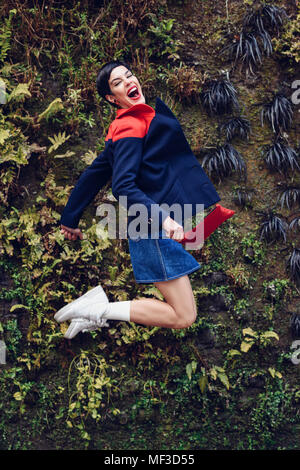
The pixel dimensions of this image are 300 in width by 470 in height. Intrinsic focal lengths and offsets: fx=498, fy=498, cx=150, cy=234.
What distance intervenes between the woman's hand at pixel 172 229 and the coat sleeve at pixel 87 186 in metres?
0.98

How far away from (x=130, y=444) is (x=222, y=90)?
4.23 m

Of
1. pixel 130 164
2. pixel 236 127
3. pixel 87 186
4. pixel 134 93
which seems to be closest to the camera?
pixel 130 164

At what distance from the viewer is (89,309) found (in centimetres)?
443

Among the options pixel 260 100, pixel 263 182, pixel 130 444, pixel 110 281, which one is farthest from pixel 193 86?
pixel 130 444

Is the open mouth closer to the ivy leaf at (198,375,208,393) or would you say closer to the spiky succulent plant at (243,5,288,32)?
the spiky succulent plant at (243,5,288,32)

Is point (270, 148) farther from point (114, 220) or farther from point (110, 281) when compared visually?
point (110, 281)

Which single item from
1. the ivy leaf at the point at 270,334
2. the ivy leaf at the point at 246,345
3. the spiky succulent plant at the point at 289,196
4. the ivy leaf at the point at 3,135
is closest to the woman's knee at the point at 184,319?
the ivy leaf at the point at 246,345

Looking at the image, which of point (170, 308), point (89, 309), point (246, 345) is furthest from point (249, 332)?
point (89, 309)

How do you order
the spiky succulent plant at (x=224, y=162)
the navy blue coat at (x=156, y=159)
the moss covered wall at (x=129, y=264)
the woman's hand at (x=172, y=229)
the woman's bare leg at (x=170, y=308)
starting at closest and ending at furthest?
the woman's hand at (x=172, y=229), the navy blue coat at (x=156, y=159), the woman's bare leg at (x=170, y=308), the moss covered wall at (x=129, y=264), the spiky succulent plant at (x=224, y=162)

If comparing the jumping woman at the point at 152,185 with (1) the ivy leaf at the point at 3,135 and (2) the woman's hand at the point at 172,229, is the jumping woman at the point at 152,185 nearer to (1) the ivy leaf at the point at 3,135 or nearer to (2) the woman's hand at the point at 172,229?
(2) the woman's hand at the point at 172,229

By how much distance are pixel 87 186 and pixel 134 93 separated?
0.95 metres

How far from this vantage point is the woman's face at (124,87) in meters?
4.44

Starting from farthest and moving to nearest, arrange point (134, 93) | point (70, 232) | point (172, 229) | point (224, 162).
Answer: point (224, 162)
point (70, 232)
point (134, 93)
point (172, 229)

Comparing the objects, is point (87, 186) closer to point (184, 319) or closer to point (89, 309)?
point (89, 309)
